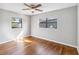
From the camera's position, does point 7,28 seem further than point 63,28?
Yes

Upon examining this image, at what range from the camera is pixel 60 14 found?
8.23 feet

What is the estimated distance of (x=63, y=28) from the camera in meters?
2.53

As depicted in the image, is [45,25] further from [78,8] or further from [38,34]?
[78,8]

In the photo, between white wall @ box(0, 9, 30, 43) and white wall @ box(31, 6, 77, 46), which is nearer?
white wall @ box(31, 6, 77, 46)

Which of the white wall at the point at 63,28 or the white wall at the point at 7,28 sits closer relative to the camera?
the white wall at the point at 63,28

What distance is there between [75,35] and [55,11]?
3.23 feet

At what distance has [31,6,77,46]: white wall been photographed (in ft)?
7.54

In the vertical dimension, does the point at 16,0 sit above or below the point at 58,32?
above

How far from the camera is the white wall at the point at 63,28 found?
230 cm
